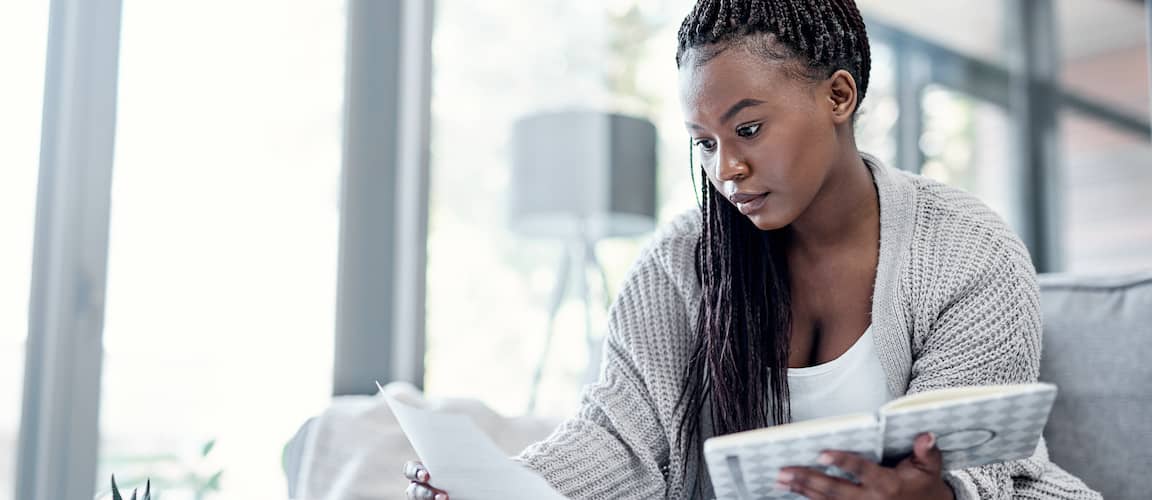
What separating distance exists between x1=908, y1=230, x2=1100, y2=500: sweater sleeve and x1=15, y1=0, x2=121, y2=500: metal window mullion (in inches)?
65.2

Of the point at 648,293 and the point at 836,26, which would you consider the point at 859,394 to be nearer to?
the point at 648,293

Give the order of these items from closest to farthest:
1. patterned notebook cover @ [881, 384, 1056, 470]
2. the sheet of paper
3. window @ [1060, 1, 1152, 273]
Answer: patterned notebook cover @ [881, 384, 1056, 470]
the sheet of paper
window @ [1060, 1, 1152, 273]

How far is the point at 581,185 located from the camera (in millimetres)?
2670

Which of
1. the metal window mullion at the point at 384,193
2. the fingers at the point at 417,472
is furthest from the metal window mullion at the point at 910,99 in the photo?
the fingers at the point at 417,472

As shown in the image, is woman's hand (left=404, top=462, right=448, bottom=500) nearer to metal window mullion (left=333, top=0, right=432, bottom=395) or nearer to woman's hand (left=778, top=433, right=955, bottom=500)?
woman's hand (left=778, top=433, right=955, bottom=500)

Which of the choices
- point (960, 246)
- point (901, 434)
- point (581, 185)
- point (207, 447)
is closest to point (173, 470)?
point (207, 447)

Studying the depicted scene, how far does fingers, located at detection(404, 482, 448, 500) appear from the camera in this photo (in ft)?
3.37

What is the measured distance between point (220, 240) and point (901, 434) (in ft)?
6.30

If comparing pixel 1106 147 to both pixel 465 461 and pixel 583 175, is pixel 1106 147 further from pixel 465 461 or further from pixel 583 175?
pixel 465 461

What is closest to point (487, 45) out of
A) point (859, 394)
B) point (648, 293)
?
point (648, 293)

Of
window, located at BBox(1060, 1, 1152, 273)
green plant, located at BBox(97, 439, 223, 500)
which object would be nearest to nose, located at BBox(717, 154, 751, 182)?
green plant, located at BBox(97, 439, 223, 500)

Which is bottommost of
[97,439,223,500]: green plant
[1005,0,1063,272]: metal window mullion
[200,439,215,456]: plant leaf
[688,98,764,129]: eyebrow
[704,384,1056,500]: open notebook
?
[97,439,223,500]: green plant

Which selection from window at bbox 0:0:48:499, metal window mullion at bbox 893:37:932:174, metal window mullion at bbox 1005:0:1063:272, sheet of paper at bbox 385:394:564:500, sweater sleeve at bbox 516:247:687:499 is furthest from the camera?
metal window mullion at bbox 1005:0:1063:272

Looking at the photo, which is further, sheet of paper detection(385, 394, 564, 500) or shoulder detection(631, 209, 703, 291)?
shoulder detection(631, 209, 703, 291)
